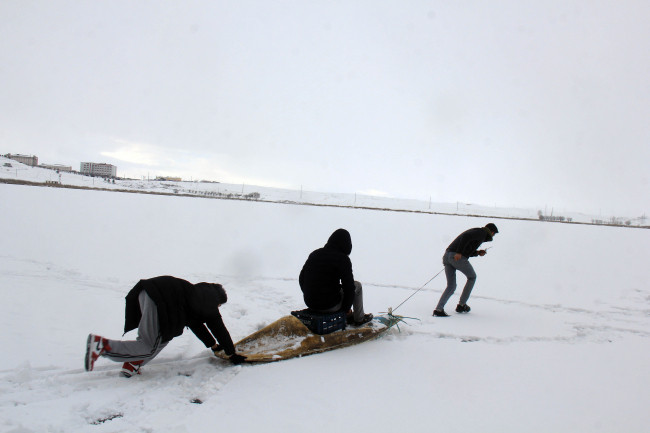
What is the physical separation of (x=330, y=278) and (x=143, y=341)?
1914 millimetres

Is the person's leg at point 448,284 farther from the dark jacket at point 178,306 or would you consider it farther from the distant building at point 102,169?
the distant building at point 102,169

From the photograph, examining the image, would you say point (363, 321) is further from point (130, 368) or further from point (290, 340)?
point (130, 368)

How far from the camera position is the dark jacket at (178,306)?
10.7 feet

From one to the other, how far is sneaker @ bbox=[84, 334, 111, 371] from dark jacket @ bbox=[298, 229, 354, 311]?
1997mm

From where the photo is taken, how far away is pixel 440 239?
60.5ft

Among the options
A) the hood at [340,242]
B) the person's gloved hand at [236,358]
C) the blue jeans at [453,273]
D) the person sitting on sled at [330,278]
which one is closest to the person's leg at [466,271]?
the blue jeans at [453,273]

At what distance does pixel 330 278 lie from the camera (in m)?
4.25

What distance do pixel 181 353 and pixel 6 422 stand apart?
1.59 meters

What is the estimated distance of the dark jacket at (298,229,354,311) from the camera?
4.21 metres

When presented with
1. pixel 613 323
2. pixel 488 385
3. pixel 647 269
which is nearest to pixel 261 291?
pixel 488 385

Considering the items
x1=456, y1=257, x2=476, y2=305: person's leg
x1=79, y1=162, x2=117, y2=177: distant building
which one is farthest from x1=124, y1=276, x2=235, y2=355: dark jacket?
x1=79, y1=162, x2=117, y2=177: distant building

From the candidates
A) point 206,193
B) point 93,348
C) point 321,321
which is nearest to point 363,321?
point 321,321

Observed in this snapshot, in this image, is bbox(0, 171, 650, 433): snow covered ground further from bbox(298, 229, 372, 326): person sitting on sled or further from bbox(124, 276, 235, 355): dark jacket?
bbox(298, 229, 372, 326): person sitting on sled

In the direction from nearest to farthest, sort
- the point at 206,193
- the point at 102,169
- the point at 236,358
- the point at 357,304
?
the point at 236,358, the point at 357,304, the point at 206,193, the point at 102,169
